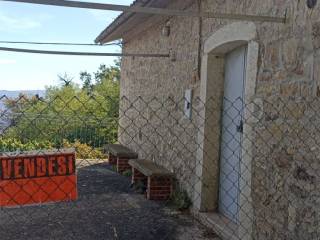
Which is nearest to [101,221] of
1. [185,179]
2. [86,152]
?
[185,179]

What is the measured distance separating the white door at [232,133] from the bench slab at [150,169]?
1.23 m

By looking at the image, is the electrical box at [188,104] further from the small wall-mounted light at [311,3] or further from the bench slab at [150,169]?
the small wall-mounted light at [311,3]

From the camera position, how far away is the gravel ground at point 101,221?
16.9 feet

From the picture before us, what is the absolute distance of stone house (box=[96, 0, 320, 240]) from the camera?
147 inches

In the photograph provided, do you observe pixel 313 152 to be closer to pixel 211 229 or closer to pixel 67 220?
pixel 211 229

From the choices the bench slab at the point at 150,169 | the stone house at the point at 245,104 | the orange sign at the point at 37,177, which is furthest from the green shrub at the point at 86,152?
the orange sign at the point at 37,177

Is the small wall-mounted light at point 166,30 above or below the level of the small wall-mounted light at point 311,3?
above

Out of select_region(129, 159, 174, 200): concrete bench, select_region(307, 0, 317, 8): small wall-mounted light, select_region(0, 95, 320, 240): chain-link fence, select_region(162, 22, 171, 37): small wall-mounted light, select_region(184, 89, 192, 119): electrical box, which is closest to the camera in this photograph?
select_region(0, 95, 320, 240): chain-link fence

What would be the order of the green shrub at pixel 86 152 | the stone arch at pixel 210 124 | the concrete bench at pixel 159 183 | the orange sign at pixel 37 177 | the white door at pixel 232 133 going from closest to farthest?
the orange sign at pixel 37 177 → the white door at pixel 232 133 → the stone arch at pixel 210 124 → the concrete bench at pixel 159 183 → the green shrub at pixel 86 152

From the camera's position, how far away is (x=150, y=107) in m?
8.64

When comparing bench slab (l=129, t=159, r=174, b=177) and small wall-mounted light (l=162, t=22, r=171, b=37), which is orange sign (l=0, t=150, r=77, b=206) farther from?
small wall-mounted light (l=162, t=22, r=171, b=37)

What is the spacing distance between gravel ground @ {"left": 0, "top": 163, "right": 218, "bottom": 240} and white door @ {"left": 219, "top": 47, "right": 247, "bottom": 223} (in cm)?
44

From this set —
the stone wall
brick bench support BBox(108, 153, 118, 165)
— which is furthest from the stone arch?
brick bench support BBox(108, 153, 118, 165)

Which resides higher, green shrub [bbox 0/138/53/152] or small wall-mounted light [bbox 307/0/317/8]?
small wall-mounted light [bbox 307/0/317/8]
